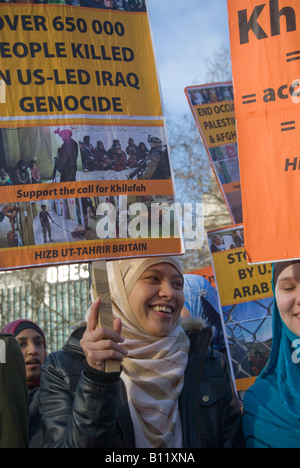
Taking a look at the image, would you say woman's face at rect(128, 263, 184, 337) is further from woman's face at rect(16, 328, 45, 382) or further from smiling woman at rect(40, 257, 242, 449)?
woman's face at rect(16, 328, 45, 382)

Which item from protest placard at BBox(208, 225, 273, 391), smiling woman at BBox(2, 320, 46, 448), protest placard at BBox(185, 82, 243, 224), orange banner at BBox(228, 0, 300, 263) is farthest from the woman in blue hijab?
protest placard at BBox(185, 82, 243, 224)

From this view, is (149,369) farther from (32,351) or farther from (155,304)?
(32,351)

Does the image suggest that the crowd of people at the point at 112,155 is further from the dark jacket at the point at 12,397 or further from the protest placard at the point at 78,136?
the dark jacket at the point at 12,397

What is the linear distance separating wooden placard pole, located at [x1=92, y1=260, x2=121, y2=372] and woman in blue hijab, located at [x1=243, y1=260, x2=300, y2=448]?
0.79 metres

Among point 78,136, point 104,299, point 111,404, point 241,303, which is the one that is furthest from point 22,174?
point 241,303

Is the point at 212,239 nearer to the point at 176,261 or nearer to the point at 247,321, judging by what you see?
the point at 247,321

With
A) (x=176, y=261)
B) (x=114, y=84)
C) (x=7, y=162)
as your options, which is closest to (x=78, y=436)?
(x=176, y=261)

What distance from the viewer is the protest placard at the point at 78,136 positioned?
3.13m

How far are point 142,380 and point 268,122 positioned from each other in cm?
136

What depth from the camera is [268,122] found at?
328cm

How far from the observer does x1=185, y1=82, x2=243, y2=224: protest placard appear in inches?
260

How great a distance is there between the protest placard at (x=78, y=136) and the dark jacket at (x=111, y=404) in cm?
48

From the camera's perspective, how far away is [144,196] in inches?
130

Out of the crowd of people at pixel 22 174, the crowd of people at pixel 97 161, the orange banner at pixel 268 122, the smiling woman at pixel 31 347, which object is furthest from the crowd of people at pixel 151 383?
the smiling woman at pixel 31 347
